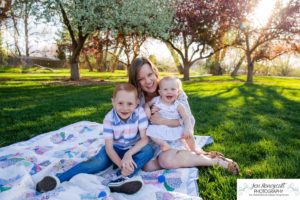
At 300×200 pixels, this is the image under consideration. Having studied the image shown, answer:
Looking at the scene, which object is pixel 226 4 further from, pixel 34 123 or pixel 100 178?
pixel 100 178

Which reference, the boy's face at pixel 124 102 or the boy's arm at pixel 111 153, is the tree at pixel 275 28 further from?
the boy's arm at pixel 111 153

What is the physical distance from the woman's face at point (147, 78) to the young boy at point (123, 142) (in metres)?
0.38

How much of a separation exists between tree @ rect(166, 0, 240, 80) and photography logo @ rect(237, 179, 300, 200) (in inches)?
532

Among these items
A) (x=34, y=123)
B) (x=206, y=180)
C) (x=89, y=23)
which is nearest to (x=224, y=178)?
(x=206, y=180)

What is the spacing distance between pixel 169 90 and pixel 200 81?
45.7 feet

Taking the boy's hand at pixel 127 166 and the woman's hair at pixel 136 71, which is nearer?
the boy's hand at pixel 127 166

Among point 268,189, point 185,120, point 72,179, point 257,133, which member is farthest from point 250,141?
point 72,179

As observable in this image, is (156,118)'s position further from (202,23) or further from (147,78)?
(202,23)

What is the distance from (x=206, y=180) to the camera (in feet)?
8.80

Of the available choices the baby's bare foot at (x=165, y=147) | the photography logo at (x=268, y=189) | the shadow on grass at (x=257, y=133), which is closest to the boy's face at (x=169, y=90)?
the baby's bare foot at (x=165, y=147)

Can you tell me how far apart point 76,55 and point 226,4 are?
768 cm

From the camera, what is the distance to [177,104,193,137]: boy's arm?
3067 mm

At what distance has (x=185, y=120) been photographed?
10.3 ft

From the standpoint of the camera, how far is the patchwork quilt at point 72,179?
2.41 metres
